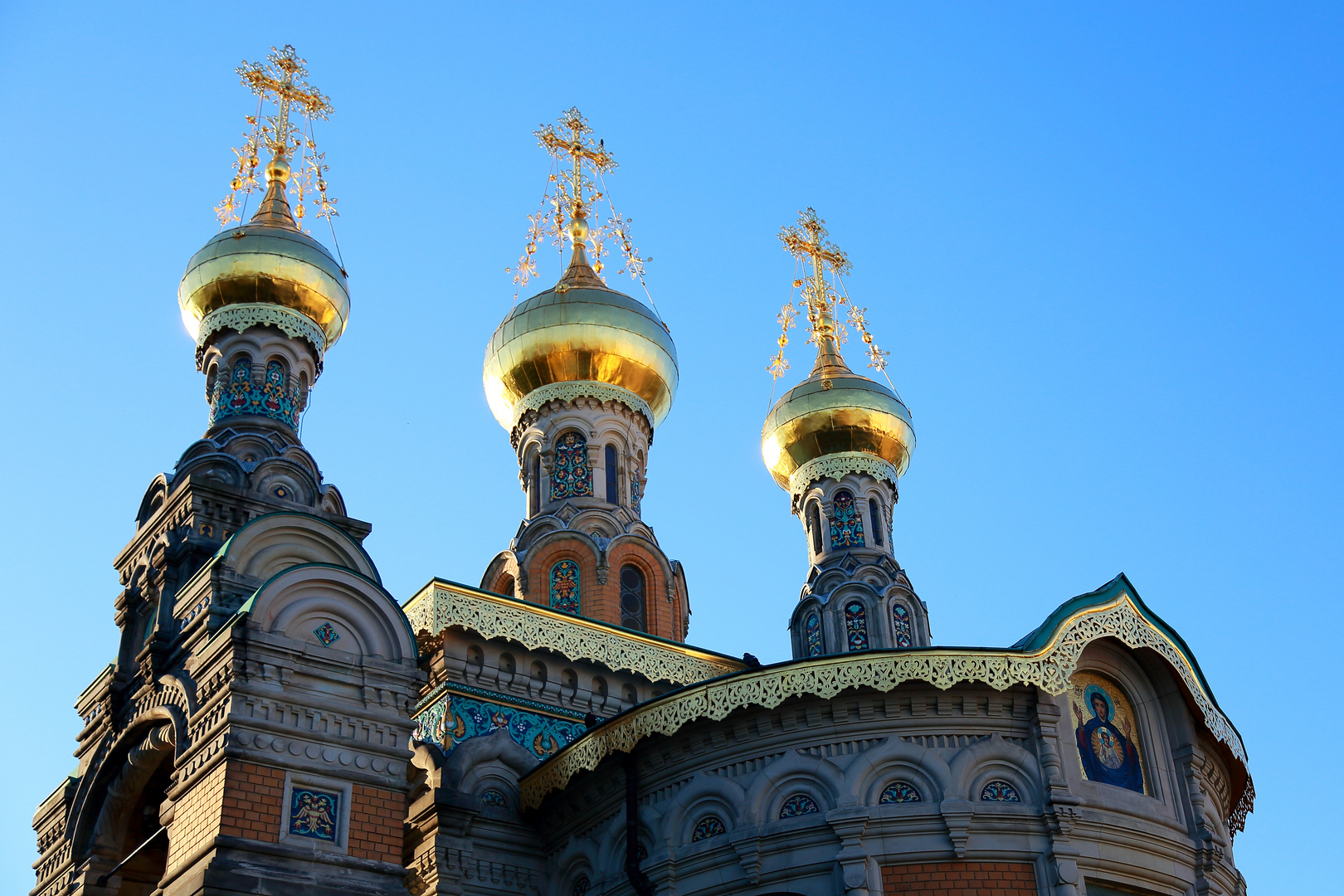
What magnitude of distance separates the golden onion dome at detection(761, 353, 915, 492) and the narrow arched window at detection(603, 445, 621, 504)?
2.56 metres

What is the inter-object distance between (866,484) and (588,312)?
3949 millimetres

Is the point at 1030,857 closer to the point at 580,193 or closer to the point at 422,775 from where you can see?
the point at 422,775

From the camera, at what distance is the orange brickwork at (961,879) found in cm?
967

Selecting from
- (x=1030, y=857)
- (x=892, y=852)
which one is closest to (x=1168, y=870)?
(x=1030, y=857)

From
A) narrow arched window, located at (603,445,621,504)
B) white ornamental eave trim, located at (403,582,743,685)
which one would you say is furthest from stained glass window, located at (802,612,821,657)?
white ornamental eave trim, located at (403,582,743,685)

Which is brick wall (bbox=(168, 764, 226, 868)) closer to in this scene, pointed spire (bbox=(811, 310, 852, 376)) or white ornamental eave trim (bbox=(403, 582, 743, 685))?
white ornamental eave trim (bbox=(403, 582, 743, 685))

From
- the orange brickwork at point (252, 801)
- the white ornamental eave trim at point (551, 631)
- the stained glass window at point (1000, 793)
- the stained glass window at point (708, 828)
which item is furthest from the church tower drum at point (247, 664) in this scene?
the stained glass window at point (1000, 793)

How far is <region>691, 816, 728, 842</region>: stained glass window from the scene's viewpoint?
33.9 ft

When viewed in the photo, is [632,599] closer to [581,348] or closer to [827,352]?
[581,348]

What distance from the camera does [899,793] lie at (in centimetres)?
1004

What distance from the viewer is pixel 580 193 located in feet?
65.0

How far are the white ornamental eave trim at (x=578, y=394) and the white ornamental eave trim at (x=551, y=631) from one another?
160 inches

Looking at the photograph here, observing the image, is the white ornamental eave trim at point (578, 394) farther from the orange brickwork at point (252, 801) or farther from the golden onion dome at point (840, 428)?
the orange brickwork at point (252, 801)

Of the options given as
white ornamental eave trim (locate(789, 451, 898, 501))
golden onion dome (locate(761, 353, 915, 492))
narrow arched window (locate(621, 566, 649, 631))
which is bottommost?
narrow arched window (locate(621, 566, 649, 631))
